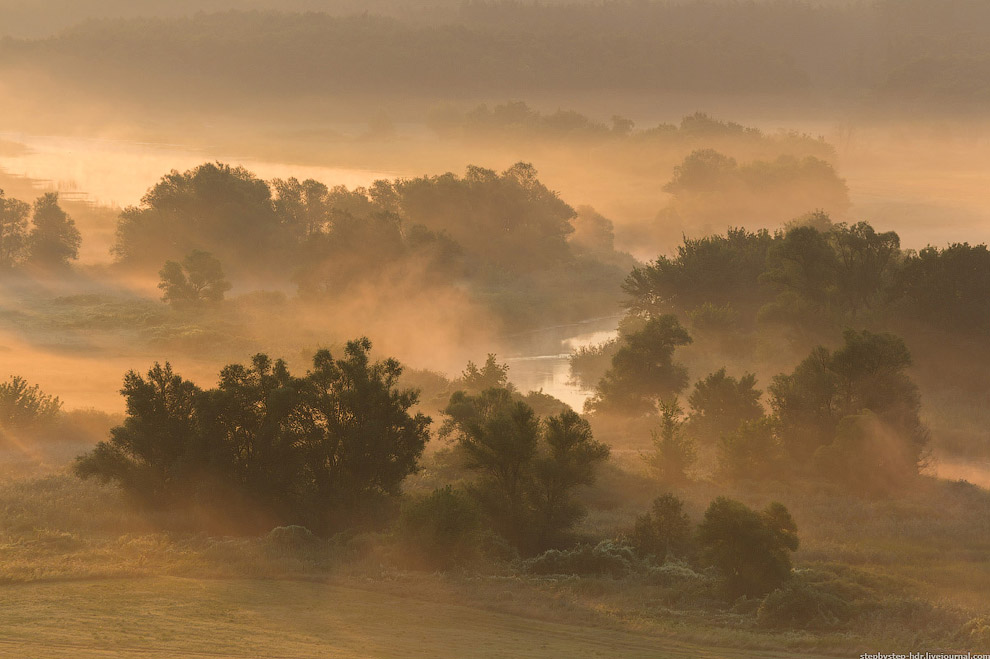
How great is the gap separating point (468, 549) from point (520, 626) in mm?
7117

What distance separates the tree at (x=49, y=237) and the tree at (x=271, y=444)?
9753cm

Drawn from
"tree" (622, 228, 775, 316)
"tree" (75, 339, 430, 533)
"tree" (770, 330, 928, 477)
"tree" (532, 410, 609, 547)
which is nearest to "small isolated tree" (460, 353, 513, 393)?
"tree" (770, 330, 928, 477)

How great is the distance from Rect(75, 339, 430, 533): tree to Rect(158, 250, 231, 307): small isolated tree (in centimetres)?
6520

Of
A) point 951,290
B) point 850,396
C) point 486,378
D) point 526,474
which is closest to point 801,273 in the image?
point 951,290

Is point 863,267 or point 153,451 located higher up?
point 863,267

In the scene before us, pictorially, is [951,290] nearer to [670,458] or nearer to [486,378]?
[486,378]

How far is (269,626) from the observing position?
2470cm

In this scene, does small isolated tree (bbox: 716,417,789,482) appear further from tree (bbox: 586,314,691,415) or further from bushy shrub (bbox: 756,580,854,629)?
bushy shrub (bbox: 756,580,854,629)

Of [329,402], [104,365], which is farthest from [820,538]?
[104,365]

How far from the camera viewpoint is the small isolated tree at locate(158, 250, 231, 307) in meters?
104

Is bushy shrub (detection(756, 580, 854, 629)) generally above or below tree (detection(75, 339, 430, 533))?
below

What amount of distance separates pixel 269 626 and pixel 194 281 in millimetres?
84407

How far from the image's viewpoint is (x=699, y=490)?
49062mm

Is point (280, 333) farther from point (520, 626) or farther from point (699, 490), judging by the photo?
point (520, 626)
